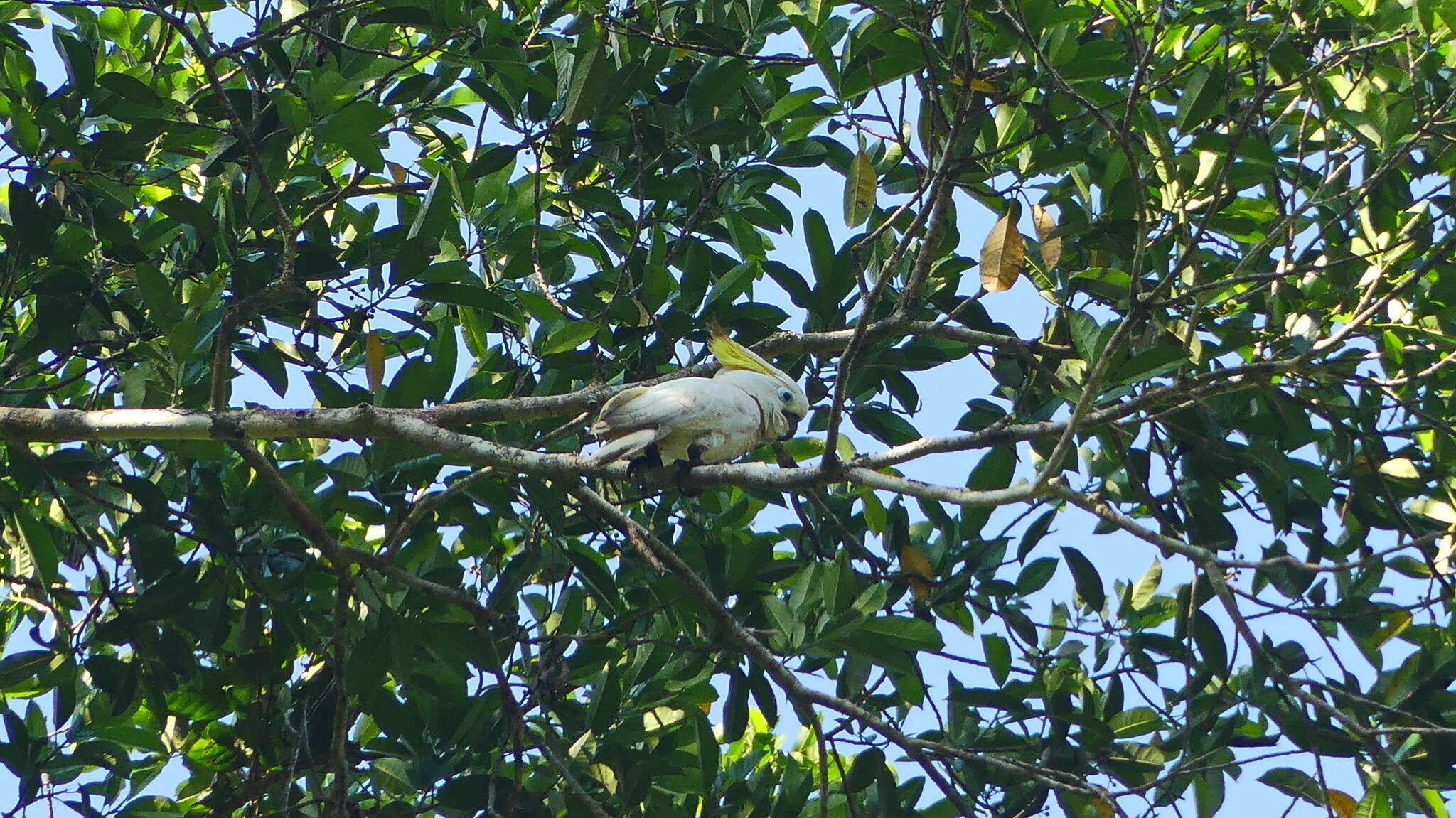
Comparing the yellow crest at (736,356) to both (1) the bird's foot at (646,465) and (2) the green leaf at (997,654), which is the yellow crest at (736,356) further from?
(2) the green leaf at (997,654)

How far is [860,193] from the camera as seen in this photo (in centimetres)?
282

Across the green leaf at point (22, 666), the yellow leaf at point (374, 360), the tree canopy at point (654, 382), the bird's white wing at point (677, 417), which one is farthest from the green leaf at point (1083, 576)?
the green leaf at point (22, 666)

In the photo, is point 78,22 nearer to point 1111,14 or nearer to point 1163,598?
point 1111,14

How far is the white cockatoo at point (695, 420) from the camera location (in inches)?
103

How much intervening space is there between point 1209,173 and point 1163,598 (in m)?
1.34

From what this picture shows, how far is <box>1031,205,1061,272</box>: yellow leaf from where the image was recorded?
2.92 meters

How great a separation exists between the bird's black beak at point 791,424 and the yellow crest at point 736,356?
0.10 metres

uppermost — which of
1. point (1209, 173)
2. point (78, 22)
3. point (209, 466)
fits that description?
point (78, 22)

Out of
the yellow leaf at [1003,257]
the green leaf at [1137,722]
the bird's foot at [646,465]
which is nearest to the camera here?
the yellow leaf at [1003,257]

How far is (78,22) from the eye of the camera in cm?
372

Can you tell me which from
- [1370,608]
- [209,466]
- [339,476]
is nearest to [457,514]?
[339,476]

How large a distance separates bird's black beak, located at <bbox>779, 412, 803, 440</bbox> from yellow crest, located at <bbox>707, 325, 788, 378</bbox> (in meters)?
0.10

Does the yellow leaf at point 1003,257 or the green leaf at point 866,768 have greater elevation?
the yellow leaf at point 1003,257

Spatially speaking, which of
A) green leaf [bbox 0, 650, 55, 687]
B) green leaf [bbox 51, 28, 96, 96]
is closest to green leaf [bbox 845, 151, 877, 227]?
green leaf [bbox 51, 28, 96, 96]
